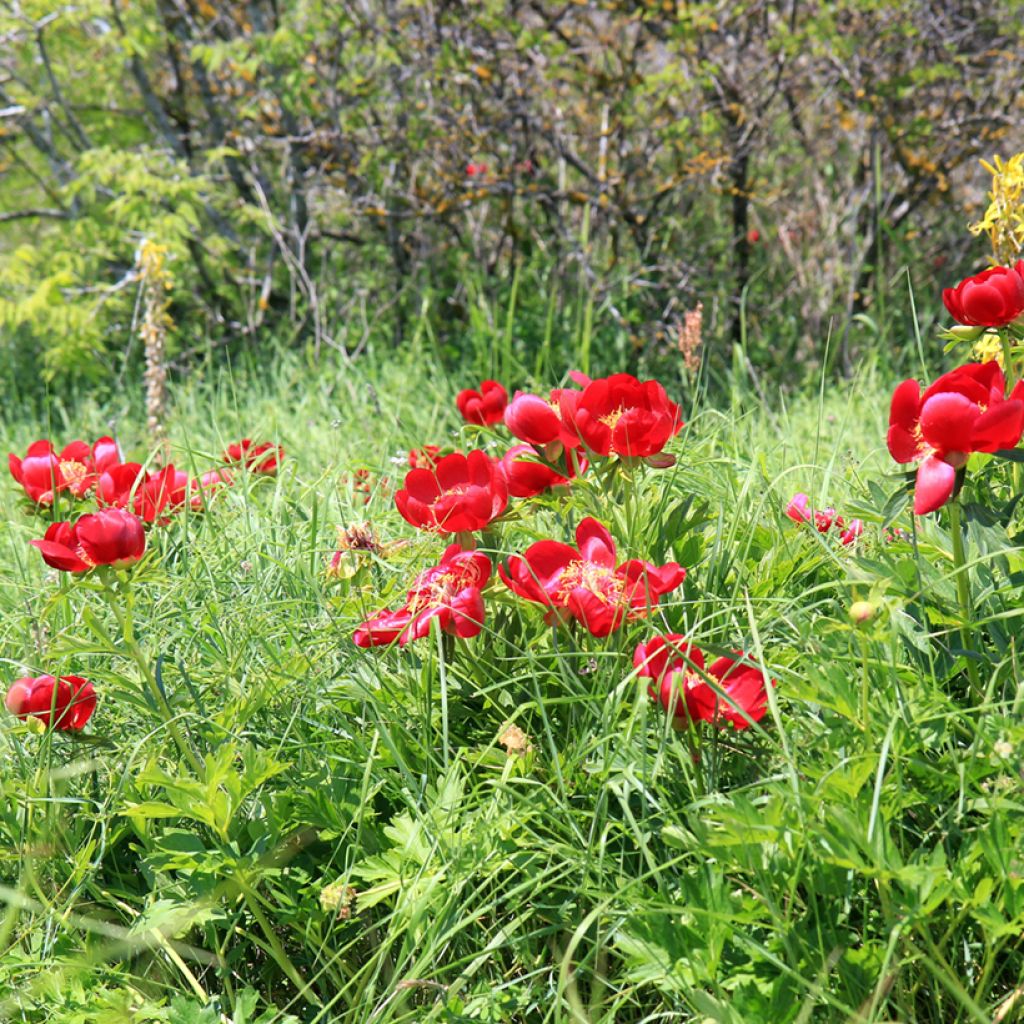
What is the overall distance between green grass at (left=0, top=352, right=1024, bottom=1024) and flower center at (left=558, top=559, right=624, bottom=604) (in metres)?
0.08

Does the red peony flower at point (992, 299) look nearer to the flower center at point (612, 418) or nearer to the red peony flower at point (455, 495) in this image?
the flower center at point (612, 418)

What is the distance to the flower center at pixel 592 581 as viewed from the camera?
140 cm

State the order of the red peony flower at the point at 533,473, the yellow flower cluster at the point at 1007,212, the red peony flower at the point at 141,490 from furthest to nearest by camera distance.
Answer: the red peony flower at the point at 141,490
the yellow flower cluster at the point at 1007,212
the red peony flower at the point at 533,473

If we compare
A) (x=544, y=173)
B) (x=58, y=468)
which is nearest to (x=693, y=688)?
(x=58, y=468)

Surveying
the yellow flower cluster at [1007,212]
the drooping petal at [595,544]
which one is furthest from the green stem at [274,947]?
the yellow flower cluster at [1007,212]

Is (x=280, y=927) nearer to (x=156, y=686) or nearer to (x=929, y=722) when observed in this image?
(x=156, y=686)

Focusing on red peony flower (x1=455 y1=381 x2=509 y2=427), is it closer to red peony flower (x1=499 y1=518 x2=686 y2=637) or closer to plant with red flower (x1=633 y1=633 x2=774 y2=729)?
red peony flower (x1=499 y1=518 x2=686 y2=637)

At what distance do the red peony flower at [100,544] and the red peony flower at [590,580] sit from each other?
1.58ft

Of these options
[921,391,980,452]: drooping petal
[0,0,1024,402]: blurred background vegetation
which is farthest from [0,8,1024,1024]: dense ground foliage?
[0,0,1024,402]: blurred background vegetation

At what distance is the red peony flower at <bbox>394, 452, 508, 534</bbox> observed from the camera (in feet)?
4.84

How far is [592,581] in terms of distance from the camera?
1.42 m

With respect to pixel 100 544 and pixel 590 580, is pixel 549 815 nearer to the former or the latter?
pixel 590 580

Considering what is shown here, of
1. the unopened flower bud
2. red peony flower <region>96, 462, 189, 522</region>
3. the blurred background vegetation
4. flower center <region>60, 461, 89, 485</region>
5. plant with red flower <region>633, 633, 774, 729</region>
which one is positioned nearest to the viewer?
the unopened flower bud

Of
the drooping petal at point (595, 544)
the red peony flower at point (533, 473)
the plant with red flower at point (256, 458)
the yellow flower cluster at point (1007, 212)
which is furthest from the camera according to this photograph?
the plant with red flower at point (256, 458)
